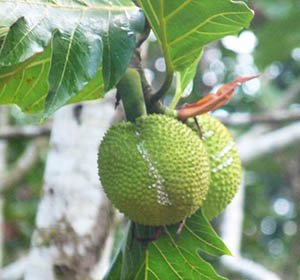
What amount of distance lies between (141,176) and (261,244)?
11.6 ft

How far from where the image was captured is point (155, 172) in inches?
39.8

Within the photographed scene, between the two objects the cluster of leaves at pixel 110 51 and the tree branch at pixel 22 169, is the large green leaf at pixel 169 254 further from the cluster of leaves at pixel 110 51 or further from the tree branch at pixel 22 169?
the tree branch at pixel 22 169

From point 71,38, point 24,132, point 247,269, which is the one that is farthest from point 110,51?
point 24,132

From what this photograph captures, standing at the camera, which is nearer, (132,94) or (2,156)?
(132,94)

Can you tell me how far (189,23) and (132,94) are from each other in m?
0.12

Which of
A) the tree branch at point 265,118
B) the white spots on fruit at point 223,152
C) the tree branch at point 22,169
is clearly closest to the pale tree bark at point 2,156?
the tree branch at point 22,169

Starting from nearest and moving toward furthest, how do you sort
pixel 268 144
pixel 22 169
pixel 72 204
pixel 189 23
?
pixel 189 23
pixel 72 204
pixel 268 144
pixel 22 169

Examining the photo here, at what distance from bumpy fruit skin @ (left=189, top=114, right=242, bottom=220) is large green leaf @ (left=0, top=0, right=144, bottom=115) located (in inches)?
7.3

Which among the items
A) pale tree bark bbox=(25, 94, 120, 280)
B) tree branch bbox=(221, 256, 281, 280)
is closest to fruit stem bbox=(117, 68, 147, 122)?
pale tree bark bbox=(25, 94, 120, 280)

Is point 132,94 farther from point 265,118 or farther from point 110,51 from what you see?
point 265,118

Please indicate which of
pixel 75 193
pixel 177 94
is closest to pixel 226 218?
pixel 75 193

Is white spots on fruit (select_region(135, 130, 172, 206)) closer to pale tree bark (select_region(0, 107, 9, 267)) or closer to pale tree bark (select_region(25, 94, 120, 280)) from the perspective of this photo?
pale tree bark (select_region(25, 94, 120, 280))

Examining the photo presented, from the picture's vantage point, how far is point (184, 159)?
3.34ft

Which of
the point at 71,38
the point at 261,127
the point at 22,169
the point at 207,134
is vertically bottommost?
the point at 261,127
